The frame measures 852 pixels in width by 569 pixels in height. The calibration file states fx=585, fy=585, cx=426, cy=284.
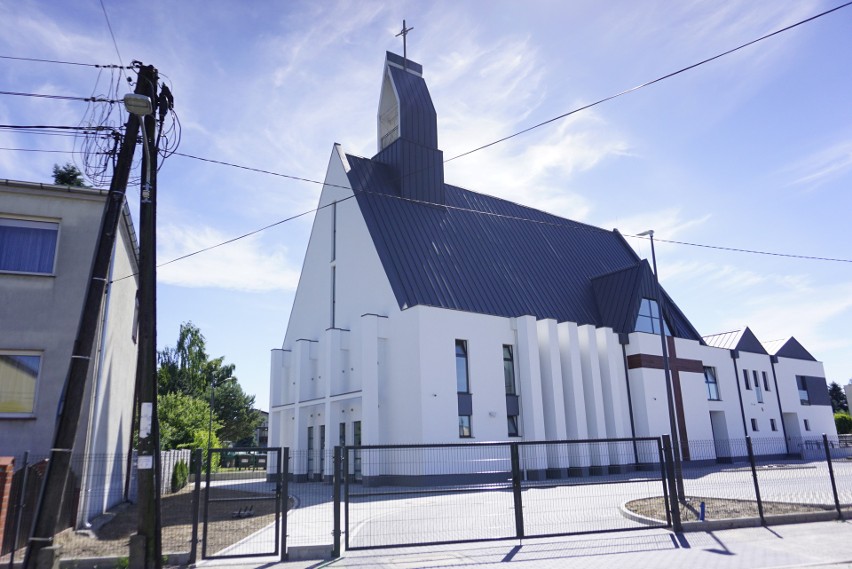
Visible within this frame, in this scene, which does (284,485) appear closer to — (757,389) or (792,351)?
(757,389)

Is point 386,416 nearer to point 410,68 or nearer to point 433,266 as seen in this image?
point 433,266

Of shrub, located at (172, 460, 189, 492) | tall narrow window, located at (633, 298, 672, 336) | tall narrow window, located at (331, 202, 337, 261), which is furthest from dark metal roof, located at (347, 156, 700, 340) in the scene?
shrub, located at (172, 460, 189, 492)

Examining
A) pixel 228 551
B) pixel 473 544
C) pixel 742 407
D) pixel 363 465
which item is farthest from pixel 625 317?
pixel 228 551

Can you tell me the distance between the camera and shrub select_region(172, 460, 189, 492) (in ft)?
75.8

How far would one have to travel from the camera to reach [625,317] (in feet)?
108

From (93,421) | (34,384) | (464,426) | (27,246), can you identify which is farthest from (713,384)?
(27,246)

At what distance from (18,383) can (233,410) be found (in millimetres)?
50186

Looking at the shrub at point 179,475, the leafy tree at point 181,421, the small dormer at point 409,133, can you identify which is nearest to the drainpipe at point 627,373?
the small dormer at point 409,133

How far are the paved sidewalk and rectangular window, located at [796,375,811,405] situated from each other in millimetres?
38053

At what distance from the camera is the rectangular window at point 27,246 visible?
13.7 m

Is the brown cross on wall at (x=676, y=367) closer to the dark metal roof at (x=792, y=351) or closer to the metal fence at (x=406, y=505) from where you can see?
the metal fence at (x=406, y=505)

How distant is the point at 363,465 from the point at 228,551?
45.2 feet

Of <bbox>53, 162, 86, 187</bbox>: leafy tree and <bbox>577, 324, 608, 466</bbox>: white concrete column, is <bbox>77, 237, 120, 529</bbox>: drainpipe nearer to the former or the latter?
<bbox>53, 162, 86, 187</bbox>: leafy tree

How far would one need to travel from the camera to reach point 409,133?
32.5m
